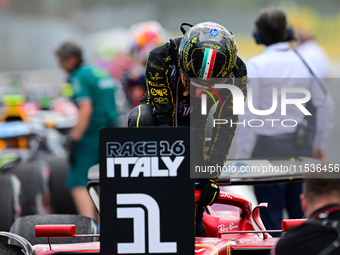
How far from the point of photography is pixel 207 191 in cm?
402

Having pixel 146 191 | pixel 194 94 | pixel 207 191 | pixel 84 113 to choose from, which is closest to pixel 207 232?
pixel 207 191

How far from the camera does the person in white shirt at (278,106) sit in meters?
6.25

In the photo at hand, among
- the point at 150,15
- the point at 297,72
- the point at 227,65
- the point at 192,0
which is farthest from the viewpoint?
the point at 192,0

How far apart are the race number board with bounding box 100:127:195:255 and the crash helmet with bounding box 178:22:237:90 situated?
2.69 ft

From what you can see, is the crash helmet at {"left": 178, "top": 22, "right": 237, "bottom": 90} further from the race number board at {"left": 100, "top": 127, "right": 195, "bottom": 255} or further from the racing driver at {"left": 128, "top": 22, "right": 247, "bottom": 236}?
the race number board at {"left": 100, "top": 127, "right": 195, "bottom": 255}

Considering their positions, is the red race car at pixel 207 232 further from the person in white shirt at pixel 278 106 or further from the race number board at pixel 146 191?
the person in white shirt at pixel 278 106

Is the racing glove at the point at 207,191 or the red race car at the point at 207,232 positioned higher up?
the racing glove at the point at 207,191

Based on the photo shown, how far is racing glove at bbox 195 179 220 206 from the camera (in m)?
4.02

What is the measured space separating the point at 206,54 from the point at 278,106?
2452 mm

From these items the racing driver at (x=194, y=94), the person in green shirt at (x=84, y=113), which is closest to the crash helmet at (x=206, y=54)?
the racing driver at (x=194, y=94)

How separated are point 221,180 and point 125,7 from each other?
65.5 ft

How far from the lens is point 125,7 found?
24266 millimetres

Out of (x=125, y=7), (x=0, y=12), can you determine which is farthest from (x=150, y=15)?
(x=0, y=12)

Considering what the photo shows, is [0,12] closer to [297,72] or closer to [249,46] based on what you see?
[249,46]
